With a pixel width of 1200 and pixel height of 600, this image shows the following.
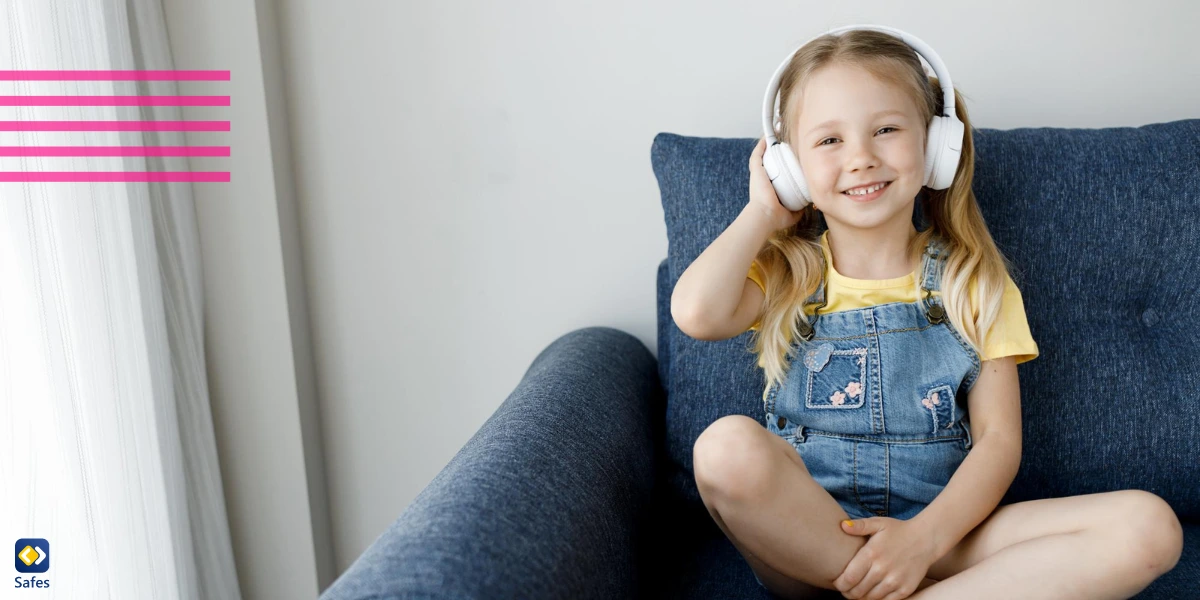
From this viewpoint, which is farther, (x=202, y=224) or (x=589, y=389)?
(x=202, y=224)

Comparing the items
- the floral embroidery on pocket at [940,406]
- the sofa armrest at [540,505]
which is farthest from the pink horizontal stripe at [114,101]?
the floral embroidery on pocket at [940,406]

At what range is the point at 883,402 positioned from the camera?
104cm

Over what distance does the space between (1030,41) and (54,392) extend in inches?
59.8

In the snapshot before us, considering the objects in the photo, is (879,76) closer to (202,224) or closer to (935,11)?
(935,11)

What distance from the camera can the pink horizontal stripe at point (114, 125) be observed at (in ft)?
3.18

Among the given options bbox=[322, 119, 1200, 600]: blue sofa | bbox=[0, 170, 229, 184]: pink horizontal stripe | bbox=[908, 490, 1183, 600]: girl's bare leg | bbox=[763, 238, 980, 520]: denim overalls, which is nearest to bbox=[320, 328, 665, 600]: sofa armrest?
bbox=[322, 119, 1200, 600]: blue sofa

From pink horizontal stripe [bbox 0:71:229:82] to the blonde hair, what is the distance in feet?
2.89

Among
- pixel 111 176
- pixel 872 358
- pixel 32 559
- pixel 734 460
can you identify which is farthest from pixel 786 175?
pixel 32 559

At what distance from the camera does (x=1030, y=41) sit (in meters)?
1.41

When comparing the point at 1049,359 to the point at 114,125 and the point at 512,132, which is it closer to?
the point at 512,132

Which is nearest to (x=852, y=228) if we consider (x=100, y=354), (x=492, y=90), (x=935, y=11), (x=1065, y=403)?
(x=1065, y=403)

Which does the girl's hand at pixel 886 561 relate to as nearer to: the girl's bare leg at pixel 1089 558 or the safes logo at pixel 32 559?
the girl's bare leg at pixel 1089 558

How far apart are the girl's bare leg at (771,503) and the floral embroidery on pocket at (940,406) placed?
210 millimetres

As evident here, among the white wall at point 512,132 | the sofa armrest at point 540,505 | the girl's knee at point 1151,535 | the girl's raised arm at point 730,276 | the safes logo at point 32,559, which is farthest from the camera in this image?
the white wall at point 512,132
